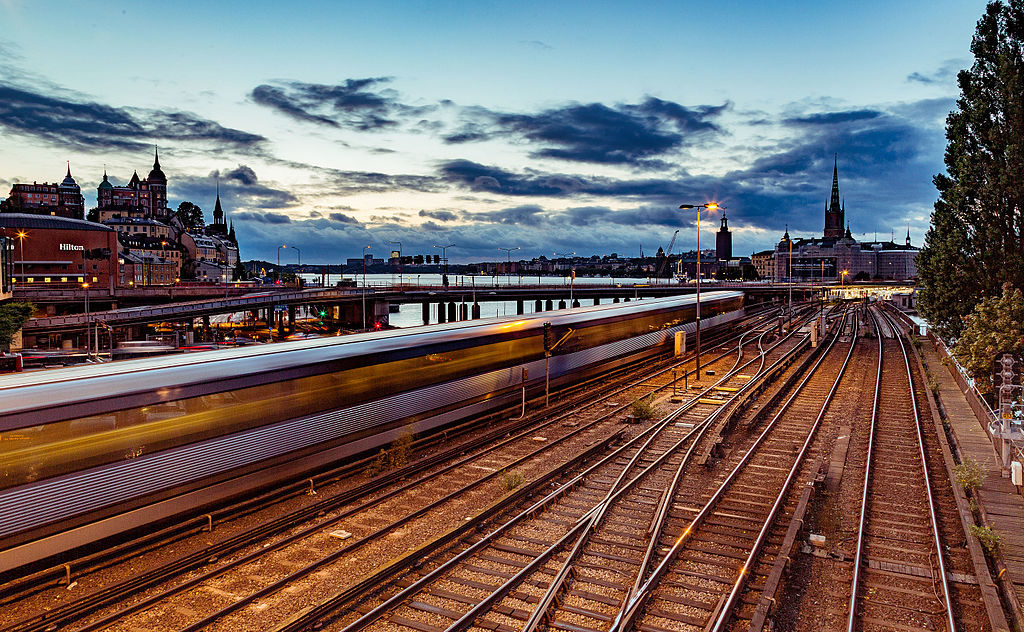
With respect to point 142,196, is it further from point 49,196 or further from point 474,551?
point 474,551

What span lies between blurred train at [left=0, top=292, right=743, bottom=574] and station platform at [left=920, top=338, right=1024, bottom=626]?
12615mm

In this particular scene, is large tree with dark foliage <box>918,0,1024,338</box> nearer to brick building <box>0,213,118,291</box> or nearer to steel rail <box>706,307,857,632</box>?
steel rail <box>706,307,857,632</box>

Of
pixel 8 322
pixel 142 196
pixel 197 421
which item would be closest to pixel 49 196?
pixel 142 196

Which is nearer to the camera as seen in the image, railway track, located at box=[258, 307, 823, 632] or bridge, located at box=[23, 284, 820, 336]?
railway track, located at box=[258, 307, 823, 632]

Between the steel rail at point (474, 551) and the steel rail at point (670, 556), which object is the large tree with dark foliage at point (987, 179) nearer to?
the steel rail at point (670, 556)

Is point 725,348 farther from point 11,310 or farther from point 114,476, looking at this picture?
point 11,310

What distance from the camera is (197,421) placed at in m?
11.1

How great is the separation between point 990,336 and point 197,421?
20.9 m

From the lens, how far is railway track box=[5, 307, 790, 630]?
328 inches

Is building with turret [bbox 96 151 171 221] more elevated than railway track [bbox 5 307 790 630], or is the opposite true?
building with turret [bbox 96 151 171 221]

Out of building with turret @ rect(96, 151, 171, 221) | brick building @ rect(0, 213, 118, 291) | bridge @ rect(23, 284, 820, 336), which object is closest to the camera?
bridge @ rect(23, 284, 820, 336)

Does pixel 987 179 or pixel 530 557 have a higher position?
pixel 987 179

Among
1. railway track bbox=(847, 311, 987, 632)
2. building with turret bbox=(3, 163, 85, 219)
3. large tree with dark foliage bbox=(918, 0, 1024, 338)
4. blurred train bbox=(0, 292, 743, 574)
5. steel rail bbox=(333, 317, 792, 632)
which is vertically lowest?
railway track bbox=(847, 311, 987, 632)

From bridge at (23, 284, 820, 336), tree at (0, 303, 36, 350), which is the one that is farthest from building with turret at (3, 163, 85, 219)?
tree at (0, 303, 36, 350)
